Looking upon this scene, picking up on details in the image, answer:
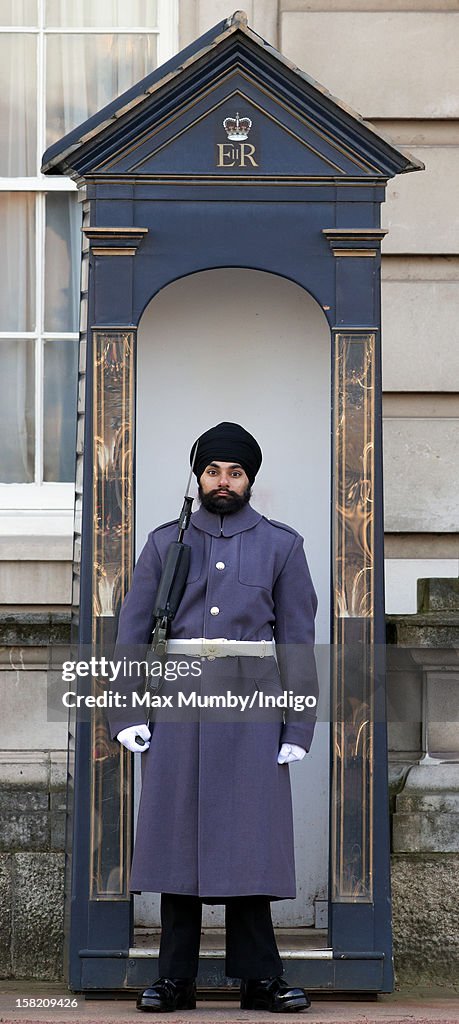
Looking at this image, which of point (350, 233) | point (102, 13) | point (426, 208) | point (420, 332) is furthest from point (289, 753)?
point (102, 13)

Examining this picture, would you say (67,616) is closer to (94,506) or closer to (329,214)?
(94,506)

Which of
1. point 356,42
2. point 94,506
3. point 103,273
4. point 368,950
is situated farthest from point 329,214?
point 368,950

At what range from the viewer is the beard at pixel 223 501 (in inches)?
178

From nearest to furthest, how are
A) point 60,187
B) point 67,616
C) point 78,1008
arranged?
1. point 78,1008
2. point 67,616
3. point 60,187

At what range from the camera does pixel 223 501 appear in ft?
14.9

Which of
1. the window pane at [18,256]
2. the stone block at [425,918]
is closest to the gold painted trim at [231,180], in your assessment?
the window pane at [18,256]

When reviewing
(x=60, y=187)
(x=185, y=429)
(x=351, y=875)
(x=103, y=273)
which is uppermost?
(x=60, y=187)

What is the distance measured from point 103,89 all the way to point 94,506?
7.43 ft

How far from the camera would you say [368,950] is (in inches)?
180

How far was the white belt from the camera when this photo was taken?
14.7 feet

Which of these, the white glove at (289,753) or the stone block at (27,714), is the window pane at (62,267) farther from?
the white glove at (289,753)

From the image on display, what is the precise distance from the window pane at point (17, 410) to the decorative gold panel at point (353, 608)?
1894mm

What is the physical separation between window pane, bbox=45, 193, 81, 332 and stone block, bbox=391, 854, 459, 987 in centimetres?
243

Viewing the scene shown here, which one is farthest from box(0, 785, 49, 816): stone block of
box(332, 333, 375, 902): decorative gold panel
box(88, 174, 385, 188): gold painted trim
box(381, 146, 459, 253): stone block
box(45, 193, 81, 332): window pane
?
box(381, 146, 459, 253): stone block
